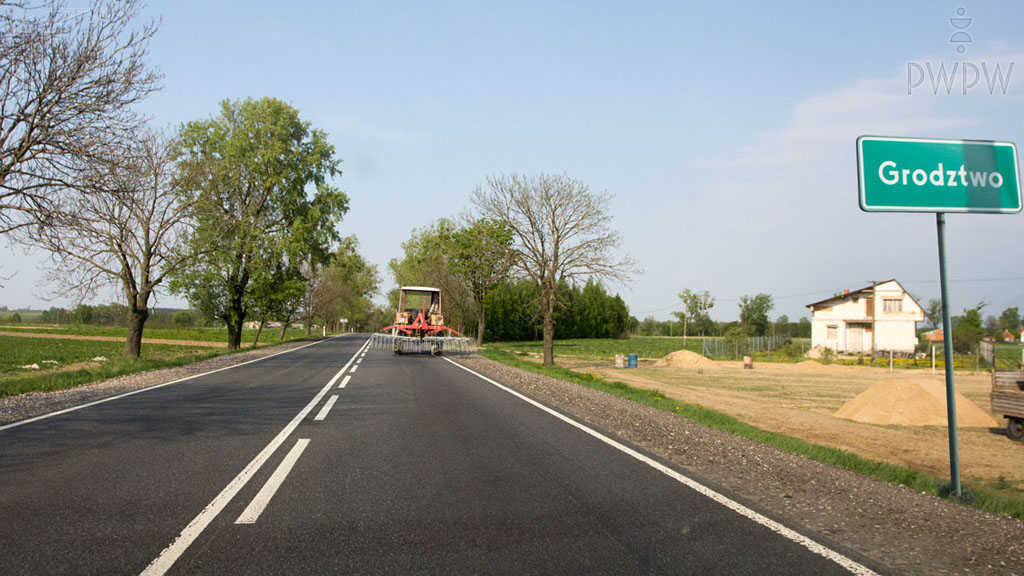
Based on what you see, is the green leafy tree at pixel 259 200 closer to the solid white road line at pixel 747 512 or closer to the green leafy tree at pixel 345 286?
the green leafy tree at pixel 345 286

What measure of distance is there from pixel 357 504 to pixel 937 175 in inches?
248

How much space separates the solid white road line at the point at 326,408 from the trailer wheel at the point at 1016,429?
1385 centimetres

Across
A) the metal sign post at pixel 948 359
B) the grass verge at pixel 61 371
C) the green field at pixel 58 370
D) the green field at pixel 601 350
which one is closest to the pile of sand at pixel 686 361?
the green field at pixel 601 350

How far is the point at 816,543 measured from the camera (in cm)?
425

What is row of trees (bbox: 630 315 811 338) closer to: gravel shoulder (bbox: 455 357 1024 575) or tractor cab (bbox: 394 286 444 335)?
tractor cab (bbox: 394 286 444 335)

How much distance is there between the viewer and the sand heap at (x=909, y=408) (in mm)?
15070

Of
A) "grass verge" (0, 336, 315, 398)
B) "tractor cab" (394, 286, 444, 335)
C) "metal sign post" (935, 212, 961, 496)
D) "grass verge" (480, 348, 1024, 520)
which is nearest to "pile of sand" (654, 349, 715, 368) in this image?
"tractor cab" (394, 286, 444, 335)

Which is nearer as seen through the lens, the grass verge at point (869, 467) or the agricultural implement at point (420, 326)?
the grass verge at point (869, 467)

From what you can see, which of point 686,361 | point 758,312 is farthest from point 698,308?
point 686,361

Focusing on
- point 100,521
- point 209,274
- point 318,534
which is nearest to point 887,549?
point 318,534

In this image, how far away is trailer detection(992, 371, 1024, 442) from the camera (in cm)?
1280

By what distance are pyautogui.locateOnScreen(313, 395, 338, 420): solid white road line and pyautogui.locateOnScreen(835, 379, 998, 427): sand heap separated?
12.7m

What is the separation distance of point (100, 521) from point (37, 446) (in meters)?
3.61

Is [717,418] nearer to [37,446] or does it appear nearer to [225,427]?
[225,427]
